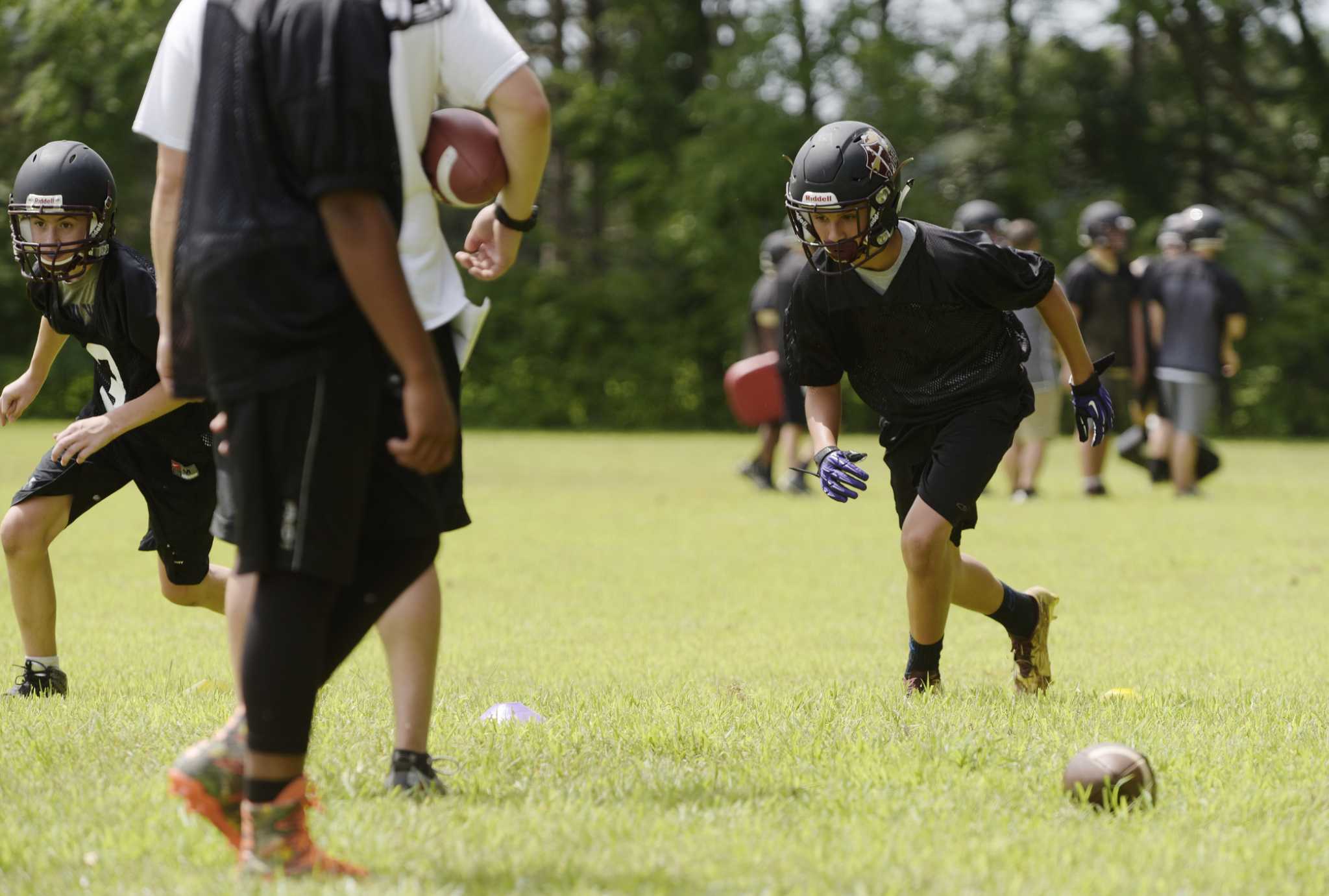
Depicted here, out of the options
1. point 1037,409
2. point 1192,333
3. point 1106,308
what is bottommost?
point 1037,409

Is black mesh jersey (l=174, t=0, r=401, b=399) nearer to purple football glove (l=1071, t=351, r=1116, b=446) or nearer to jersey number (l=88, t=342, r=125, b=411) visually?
jersey number (l=88, t=342, r=125, b=411)

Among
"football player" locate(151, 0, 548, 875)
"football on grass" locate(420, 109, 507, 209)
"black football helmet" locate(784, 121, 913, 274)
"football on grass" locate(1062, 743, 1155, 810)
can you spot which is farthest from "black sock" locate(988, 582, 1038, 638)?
"football player" locate(151, 0, 548, 875)

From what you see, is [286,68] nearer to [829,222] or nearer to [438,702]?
[829,222]

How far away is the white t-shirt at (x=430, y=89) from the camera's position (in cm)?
315

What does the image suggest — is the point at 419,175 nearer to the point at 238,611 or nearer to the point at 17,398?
the point at 238,611

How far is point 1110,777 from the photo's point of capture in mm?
3840

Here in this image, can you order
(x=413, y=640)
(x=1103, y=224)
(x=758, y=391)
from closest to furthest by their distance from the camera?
1. (x=413, y=640)
2. (x=1103, y=224)
3. (x=758, y=391)

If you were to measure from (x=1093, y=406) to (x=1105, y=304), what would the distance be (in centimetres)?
1000

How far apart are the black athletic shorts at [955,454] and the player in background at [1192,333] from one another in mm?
9690

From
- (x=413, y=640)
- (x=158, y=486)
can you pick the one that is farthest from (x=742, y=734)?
(x=158, y=486)

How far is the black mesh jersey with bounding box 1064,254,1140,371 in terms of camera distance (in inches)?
597

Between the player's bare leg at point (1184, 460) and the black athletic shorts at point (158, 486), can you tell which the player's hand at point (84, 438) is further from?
the player's bare leg at point (1184, 460)

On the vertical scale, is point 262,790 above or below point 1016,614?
above

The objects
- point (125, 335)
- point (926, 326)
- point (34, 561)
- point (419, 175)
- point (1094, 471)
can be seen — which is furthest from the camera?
point (1094, 471)
